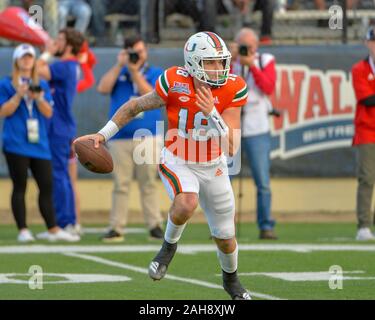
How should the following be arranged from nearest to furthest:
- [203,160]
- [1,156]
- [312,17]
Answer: [203,160]
[1,156]
[312,17]

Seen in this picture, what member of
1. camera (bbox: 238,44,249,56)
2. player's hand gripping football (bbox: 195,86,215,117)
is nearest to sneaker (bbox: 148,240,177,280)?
player's hand gripping football (bbox: 195,86,215,117)

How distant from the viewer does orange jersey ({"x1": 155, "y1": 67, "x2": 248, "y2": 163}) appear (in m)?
7.96

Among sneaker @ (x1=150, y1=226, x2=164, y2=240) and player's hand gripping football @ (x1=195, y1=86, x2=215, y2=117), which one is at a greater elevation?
player's hand gripping football @ (x1=195, y1=86, x2=215, y2=117)

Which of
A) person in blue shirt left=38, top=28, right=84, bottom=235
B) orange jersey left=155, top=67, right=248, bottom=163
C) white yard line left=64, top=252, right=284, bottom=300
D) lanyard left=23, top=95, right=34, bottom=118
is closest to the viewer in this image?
orange jersey left=155, top=67, right=248, bottom=163

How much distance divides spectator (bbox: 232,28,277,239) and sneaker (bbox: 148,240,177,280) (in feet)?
13.8

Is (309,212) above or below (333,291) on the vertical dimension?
below

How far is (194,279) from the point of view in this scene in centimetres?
912

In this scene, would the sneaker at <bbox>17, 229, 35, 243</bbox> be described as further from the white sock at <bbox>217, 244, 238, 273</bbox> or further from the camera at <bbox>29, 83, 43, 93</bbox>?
the white sock at <bbox>217, 244, 238, 273</bbox>

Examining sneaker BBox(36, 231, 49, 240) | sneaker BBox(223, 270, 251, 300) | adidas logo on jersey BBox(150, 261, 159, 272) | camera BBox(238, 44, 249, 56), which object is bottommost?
sneaker BBox(36, 231, 49, 240)

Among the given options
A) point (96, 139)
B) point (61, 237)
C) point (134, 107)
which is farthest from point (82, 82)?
point (96, 139)

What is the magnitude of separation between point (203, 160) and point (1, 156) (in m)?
6.70
